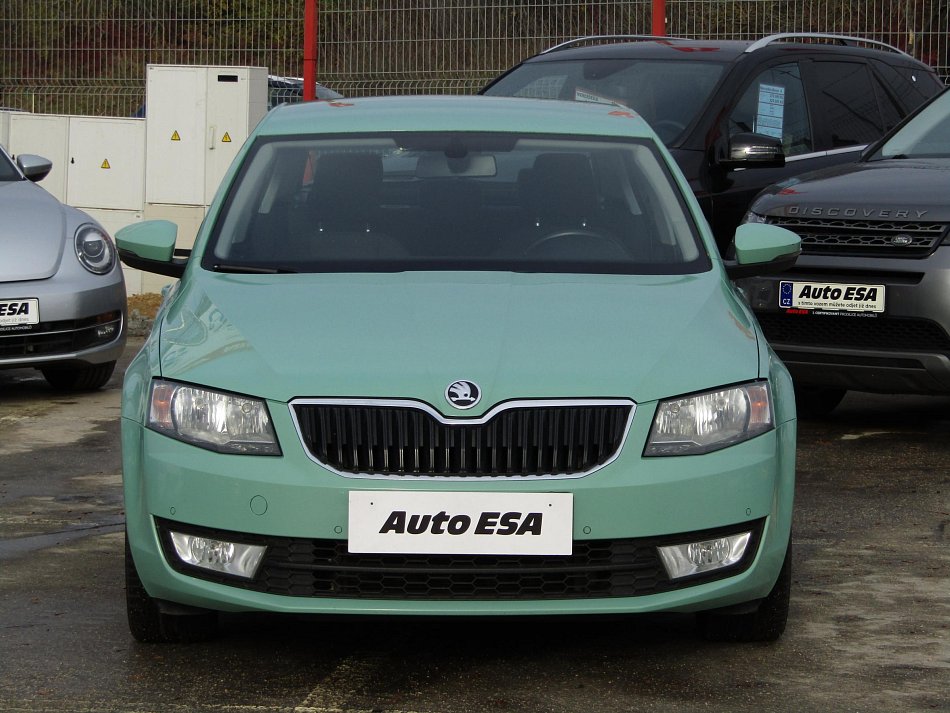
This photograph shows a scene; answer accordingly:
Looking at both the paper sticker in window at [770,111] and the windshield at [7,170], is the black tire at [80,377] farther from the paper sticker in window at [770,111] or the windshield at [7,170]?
the paper sticker in window at [770,111]

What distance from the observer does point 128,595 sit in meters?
4.32

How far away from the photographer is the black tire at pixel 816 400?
847 cm

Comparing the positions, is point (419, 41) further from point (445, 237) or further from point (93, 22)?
point (445, 237)

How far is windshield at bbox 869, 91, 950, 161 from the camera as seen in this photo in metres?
8.24

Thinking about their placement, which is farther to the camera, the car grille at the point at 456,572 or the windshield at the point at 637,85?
the windshield at the point at 637,85

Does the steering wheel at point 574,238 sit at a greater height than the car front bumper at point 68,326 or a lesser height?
greater

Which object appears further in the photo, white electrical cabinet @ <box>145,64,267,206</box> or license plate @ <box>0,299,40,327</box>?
white electrical cabinet @ <box>145,64,267,206</box>

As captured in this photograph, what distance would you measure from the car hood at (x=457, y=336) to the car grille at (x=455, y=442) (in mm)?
39

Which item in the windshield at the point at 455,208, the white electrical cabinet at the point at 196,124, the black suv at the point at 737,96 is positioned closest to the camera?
the windshield at the point at 455,208

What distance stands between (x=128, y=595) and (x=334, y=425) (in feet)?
2.63

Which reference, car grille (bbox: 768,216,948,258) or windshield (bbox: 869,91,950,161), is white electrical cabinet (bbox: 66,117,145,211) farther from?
car grille (bbox: 768,216,948,258)

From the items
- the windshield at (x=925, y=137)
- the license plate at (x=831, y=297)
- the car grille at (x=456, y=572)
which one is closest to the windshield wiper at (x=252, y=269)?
the car grille at (x=456, y=572)

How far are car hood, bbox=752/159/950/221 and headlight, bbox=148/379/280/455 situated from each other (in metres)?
3.90

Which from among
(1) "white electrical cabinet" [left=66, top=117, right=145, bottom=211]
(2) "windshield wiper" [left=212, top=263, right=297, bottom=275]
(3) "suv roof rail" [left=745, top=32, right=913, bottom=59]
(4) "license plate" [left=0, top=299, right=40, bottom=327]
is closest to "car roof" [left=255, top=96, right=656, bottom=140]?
(2) "windshield wiper" [left=212, top=263, right=297, bottom=275]
